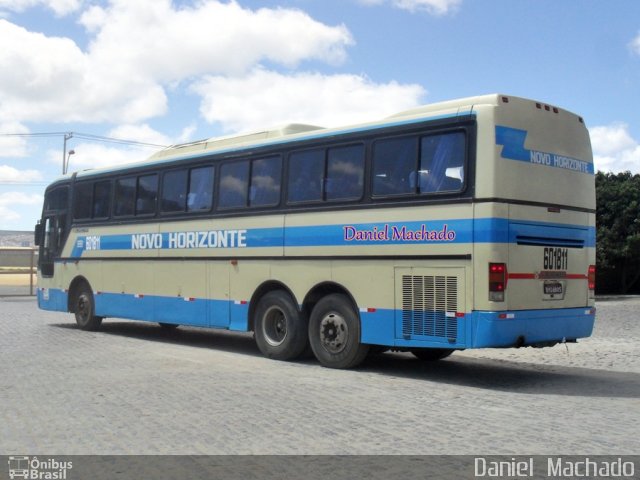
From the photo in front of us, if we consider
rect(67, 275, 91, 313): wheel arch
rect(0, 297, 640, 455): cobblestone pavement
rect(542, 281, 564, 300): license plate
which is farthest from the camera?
rect(67, 275, 91, 313): wheel arch

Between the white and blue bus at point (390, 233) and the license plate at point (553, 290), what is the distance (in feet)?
0.09

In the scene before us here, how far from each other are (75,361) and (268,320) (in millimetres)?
3059

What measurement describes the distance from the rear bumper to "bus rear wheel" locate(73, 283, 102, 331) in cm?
1025

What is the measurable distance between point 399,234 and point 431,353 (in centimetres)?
295

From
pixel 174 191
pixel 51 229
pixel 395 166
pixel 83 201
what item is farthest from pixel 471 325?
pixel 51 229

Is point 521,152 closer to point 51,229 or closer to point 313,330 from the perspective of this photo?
point 313,330

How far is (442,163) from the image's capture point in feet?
32.9

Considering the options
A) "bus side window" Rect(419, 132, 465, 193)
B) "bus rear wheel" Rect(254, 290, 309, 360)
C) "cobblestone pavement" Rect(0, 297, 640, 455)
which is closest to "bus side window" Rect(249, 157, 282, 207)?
"bus rear wheel" Rect(254, 290, 309, 360)

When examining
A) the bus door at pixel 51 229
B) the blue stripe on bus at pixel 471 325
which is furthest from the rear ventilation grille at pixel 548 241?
the bus door at pixel 51 229

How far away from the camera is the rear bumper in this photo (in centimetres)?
944

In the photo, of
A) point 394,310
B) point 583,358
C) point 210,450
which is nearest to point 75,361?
point 394,310

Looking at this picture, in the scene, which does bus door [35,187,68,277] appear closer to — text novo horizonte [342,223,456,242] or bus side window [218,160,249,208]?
bus side window [218,160,249,208]

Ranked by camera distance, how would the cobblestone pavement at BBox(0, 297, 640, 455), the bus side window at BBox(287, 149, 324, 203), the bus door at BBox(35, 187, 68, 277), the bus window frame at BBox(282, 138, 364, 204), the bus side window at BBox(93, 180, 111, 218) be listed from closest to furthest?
the cobblestone pavement at BBox(0, 297, 640, 455) → the bus window frame at BBox(282, 138, 364, 204) → the bus side window at BBox(287, 149, 324, 203) → the bus side window at BBox(93, 180, 111, 218) → the bus door at BBox(35, 187, 68, 277)

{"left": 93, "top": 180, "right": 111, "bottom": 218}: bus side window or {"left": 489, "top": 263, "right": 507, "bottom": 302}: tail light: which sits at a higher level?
{"left": 93, "top": 180, "right": 111, "bottom": 218}: bus side window
